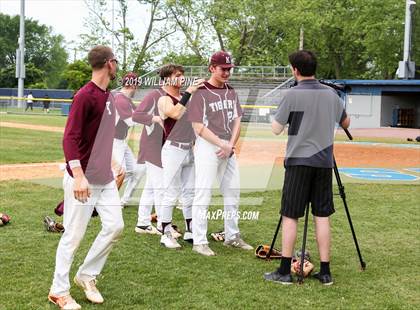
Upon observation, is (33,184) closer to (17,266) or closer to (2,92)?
(17,266)

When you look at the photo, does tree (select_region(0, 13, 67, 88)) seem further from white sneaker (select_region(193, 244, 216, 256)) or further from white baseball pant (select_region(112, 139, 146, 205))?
white sneaker (select_region(193, 244, 216, 256))

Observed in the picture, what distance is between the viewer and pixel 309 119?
5.15 m

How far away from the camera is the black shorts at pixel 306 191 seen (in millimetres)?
5206

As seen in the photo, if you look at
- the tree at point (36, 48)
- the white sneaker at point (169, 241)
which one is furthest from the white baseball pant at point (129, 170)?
the tree at point (36, 48)

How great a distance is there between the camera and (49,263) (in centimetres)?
566

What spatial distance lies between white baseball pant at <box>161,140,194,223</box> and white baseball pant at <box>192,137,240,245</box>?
453mm

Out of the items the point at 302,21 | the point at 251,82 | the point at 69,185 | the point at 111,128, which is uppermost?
the point at 302,21

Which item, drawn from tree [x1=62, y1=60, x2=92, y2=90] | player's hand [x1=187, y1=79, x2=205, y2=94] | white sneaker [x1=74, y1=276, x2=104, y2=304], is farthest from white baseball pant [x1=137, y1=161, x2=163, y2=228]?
tree [x1=62, y1=60, x2=92, y2=90]

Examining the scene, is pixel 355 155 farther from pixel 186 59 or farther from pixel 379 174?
pixel 186 59

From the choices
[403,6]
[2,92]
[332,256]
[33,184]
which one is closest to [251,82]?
[403,6]

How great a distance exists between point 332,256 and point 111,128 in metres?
3.05

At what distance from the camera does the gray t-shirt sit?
512cm

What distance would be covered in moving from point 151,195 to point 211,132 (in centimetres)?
169

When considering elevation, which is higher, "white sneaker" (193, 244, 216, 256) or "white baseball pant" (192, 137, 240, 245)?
"white baseball pant" (192, 137, 240, 245)
